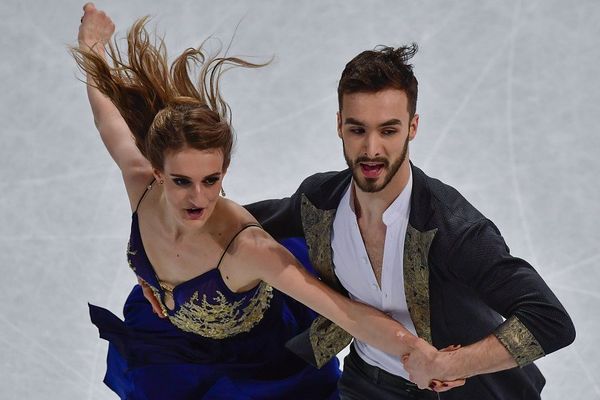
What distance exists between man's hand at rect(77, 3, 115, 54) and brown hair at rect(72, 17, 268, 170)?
257 mm

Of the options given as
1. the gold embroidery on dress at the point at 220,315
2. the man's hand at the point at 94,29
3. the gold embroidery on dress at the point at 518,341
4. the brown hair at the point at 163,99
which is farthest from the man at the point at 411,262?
the man's hand at the point at 94,29

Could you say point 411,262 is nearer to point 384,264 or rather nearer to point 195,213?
point 384,264

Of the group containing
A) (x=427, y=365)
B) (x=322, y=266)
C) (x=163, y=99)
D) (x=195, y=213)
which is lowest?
(x=427, y=365)

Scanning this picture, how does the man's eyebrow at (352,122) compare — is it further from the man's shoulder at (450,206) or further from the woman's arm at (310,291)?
the woman's arm at (310,291)

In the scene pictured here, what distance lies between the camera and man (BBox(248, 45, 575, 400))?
3375 mm

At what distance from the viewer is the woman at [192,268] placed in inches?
145

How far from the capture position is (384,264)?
12.0 feet

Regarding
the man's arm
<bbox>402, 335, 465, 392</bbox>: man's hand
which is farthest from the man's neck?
<bbox>402, 335, 465, 392</bbox>: man's hand

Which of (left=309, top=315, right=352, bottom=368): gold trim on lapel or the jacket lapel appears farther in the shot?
(left=309, top=315, right=352, bottom=368): gold trim on lapel

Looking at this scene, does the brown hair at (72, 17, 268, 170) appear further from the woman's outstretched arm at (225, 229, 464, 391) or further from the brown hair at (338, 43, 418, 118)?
the brown hair at (338, 43, 418, 118)

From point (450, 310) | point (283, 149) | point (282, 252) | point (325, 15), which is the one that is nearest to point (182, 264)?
point (282, 252)

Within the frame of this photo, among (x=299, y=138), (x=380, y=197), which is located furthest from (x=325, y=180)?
(x=299, y=138)

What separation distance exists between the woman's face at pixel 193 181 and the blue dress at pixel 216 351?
463mm

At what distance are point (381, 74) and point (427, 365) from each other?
93cm
